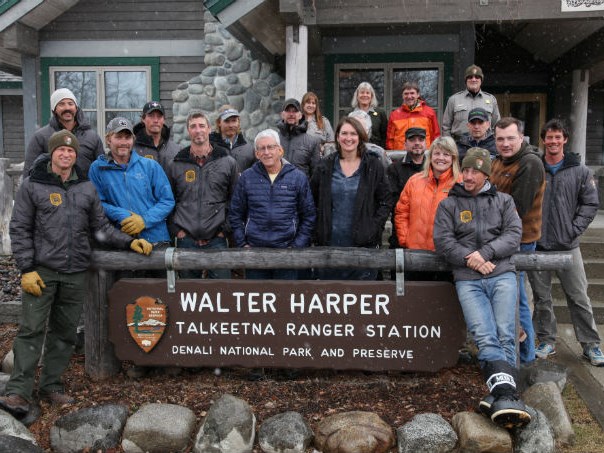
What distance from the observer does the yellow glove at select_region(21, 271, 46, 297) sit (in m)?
4.10

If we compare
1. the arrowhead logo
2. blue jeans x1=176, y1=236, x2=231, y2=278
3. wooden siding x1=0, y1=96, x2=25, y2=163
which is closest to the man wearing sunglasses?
blue jeans x1=176, y1=236, x2=231, y2=278

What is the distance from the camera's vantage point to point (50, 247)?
13.8 ft

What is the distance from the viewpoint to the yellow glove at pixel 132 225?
4.59 meters

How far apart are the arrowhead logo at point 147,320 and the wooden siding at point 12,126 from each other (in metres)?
13.9

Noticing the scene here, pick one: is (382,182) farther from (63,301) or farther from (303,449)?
(63,301)

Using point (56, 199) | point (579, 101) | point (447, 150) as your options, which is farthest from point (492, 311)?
point (579, 101)

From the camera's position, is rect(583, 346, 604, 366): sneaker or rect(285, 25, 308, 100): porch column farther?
rect(285, 25, 308, 100): porch column

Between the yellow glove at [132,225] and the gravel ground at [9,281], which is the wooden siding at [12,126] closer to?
the gravel ground at [9,281]

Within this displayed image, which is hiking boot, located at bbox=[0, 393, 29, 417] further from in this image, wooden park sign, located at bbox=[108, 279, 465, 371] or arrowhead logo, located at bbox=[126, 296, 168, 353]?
arrowhead logo, located at bbox=[126, 296, 168, 353]

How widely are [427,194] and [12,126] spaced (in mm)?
15384

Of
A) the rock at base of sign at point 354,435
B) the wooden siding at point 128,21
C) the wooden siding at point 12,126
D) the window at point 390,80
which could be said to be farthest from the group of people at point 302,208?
the wooden siding at point 12,126

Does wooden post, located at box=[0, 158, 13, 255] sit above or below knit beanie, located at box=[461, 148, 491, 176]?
below

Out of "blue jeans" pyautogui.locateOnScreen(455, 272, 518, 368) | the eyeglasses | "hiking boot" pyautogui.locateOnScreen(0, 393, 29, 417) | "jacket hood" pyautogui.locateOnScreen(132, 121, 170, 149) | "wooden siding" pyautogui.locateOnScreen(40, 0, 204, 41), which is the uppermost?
"wooden siding" pyautogui.locateOnScreen(40, 0, 204, 41)

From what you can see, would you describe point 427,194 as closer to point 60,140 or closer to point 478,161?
point 478,161
